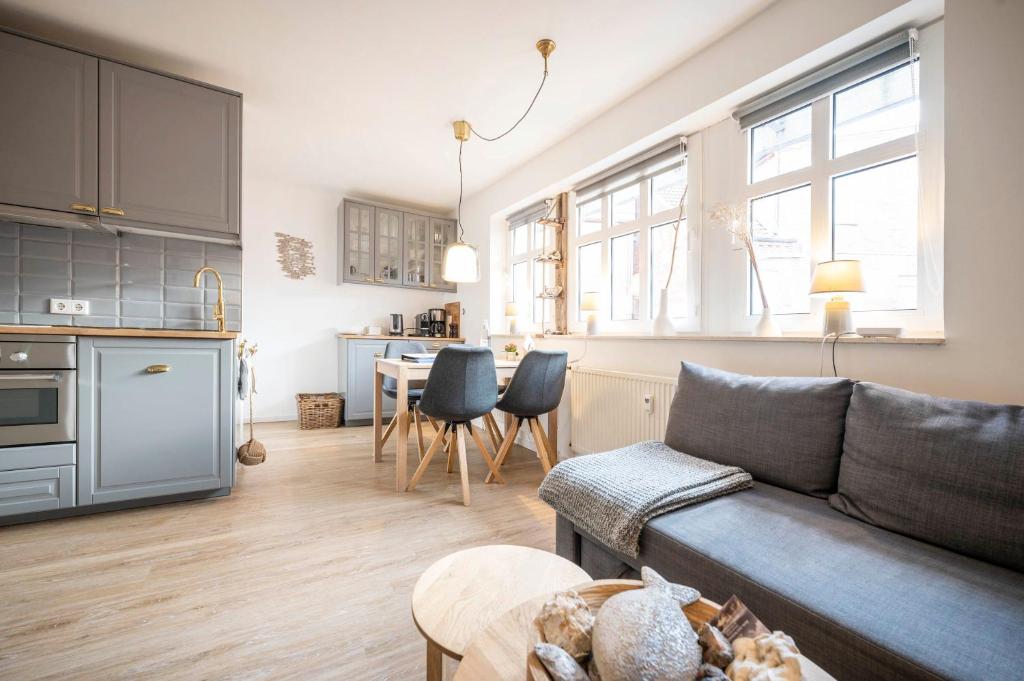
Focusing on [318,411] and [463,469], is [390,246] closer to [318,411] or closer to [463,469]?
[318,411]

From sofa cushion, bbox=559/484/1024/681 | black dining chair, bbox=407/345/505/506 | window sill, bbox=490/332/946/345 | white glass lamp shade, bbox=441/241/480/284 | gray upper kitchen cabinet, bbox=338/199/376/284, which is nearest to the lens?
sofa cushion, bbox=559/484/1024/681

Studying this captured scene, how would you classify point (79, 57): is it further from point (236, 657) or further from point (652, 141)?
point (652, 141)

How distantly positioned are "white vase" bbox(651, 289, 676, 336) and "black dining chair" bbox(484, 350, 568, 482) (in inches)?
23.5

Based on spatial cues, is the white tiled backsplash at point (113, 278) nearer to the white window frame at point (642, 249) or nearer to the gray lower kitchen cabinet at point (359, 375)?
the gray lower kitchen cabinet at point (359, 375)

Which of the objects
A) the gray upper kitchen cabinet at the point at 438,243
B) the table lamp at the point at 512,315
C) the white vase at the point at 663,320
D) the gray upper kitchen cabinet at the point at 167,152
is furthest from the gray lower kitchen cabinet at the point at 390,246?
the white vase at the point at 663,320

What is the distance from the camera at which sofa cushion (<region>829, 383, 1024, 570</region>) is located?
0.99 meters

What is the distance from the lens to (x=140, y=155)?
2.37 meters

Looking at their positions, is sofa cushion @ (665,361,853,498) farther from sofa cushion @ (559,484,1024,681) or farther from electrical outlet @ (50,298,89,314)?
electrical outlet @ (50,298,89,314)

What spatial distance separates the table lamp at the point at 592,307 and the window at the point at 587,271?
16 cm

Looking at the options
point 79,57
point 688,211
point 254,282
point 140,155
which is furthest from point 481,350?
point 254,282

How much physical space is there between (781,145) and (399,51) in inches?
82.9

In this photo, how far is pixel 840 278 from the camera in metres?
1.62

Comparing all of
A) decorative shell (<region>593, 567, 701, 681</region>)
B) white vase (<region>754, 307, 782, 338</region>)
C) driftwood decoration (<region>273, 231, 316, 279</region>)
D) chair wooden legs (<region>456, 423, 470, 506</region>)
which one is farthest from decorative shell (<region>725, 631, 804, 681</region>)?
driftwood decoration (<region>273, 231, 316, 279</region>)

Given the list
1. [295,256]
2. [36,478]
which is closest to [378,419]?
[36,478]
